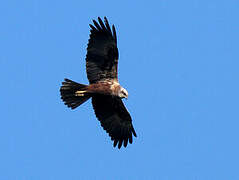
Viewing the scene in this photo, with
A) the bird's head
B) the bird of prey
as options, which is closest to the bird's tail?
the bird of prey

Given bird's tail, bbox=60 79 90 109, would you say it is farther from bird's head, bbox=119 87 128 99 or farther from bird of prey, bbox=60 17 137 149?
bird's head, bbox=119 87 128 99

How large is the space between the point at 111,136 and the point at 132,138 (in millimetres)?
667

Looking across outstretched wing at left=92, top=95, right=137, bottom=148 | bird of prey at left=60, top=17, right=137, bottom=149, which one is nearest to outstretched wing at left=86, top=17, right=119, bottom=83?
bird of prey at left=60, top=17, right=137, bottom=149

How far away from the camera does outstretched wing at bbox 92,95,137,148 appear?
17703mm

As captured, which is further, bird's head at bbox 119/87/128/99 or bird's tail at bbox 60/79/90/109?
bird's tail at bbox 60/79/90/109

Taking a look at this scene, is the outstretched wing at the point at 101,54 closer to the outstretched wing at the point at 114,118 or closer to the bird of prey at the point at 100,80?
the bird of prey at the point at 100,80

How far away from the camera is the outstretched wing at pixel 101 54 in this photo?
55.6 feet

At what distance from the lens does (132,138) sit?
712 inches

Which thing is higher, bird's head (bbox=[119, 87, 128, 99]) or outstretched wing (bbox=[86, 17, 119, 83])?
outstretched wing (bbox=[86, 17, 119, 83])

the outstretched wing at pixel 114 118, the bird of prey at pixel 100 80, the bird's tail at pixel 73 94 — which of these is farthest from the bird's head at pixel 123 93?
the bird's tail at pixel 73 94

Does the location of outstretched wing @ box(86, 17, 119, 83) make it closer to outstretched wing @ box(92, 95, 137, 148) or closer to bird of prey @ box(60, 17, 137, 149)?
bird of prey @ box(60, 17, 137, 149)

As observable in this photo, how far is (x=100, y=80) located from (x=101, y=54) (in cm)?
78

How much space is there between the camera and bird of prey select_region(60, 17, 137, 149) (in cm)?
1697

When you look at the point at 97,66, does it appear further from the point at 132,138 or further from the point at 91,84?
the point at 132,138
